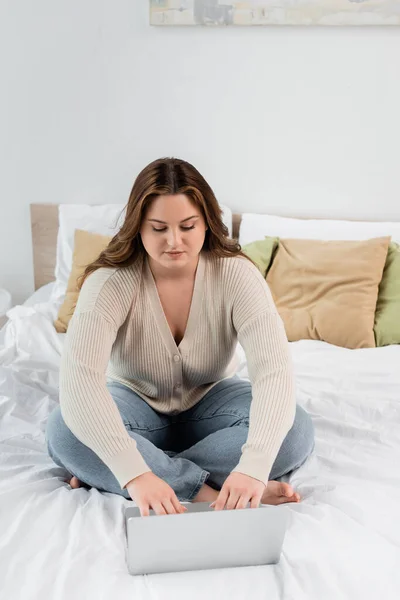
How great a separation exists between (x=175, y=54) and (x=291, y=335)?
112 centimetres

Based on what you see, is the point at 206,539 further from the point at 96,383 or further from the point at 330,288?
the point at 330,288

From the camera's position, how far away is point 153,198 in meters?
1.37

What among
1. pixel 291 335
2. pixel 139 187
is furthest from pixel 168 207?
pixel 291 335

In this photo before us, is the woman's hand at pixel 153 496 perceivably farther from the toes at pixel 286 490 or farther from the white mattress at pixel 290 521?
the toes at pixel 286 490

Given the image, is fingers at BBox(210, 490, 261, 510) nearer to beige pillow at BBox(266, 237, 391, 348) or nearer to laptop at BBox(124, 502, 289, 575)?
laptop at BBox(124, 502, 289, 575)

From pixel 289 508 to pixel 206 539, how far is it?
0.25 metres

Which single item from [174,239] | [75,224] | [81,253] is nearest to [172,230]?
[174,239]

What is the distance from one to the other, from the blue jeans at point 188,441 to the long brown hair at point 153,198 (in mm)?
306

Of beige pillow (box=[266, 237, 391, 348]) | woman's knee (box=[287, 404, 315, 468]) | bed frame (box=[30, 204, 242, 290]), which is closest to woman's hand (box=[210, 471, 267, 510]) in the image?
woman's knee (box=[287, 404, 315, 468])

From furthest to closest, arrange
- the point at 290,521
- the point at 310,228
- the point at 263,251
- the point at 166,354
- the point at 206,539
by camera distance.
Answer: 1. the point at 310,228
2. the point at 263,251
3. the point at 166,354
4. the point at 290,521
5. the point at 206,539

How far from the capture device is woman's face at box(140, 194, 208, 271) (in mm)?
1363

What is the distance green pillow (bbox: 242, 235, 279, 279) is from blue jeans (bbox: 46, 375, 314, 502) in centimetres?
75

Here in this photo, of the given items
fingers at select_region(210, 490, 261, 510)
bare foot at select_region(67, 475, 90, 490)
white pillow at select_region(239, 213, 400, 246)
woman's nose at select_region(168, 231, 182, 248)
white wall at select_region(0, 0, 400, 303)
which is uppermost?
white wall at select_region(0, 0, 400, 303)

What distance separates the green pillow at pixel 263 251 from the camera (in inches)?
90.3
